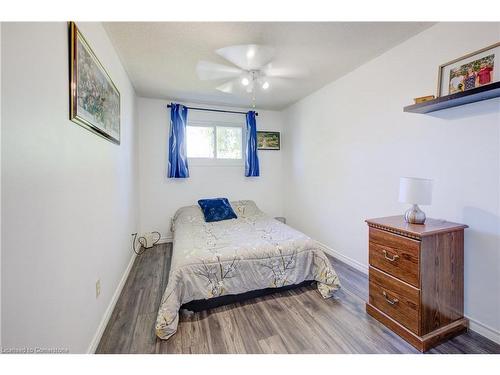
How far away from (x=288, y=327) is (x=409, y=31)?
Result: 2680mm

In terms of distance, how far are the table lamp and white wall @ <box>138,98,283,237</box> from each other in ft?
9.24

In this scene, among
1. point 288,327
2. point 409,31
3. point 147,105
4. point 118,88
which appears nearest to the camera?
point 288,327

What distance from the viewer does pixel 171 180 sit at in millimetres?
3768

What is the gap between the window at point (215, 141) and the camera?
12.7 feet

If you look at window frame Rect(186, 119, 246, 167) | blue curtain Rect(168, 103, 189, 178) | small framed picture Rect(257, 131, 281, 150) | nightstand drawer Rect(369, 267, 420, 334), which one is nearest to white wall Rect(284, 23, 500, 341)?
nightstand drawer Rect(369, 267, 420, 334)

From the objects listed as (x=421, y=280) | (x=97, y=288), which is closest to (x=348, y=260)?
(x=421, y=280)

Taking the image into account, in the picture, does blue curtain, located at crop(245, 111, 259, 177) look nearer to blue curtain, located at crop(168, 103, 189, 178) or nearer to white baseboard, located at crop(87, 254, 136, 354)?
blue curtain, located at crop(168, 103, 189, 178)

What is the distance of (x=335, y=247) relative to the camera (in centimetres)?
305

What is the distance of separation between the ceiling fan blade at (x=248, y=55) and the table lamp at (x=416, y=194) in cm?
167

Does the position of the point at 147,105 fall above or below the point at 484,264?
above

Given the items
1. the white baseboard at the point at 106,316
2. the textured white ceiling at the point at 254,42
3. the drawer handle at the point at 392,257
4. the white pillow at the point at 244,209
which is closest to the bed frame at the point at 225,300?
A: the white baseboard at the point at 106,316
